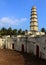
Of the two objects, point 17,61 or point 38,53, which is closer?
point 17,61

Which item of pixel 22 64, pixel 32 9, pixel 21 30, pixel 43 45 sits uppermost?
pixel 32 9

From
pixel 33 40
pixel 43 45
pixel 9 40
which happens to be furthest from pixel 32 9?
pixel 43 45

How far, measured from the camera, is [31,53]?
2733 centimetres

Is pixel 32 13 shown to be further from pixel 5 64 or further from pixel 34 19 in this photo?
pixel 5 64

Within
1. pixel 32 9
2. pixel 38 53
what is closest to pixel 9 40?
pixel 32 9

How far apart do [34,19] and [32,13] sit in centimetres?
141

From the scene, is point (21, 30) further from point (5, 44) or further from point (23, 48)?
point (23, 48)

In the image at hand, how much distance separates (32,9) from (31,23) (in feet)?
9.98

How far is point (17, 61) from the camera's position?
2228cm

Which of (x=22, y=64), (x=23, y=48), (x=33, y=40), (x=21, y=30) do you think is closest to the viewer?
(x=22, y=64)

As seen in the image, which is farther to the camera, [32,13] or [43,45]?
[32,13]

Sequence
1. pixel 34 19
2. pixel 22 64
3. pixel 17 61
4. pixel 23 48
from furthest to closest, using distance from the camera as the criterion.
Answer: pixel 34 19 → pixel 23 48 → pixel 17 61 → pixel 22 64

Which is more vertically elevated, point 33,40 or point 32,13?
point 32,13

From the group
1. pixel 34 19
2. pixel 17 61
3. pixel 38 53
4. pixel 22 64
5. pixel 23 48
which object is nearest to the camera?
pixel 22 64
